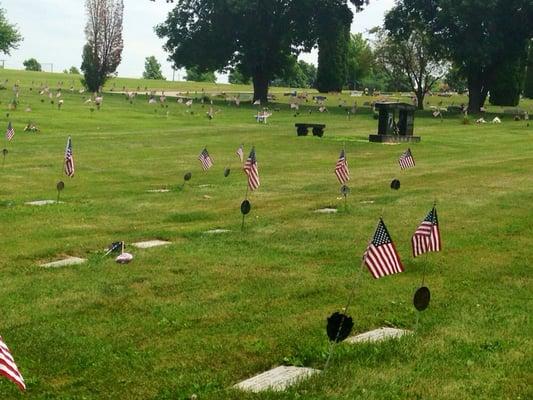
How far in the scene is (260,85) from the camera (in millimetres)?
71938

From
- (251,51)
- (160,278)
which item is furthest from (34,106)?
(160,278)

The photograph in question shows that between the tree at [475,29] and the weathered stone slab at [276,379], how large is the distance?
55135 millimetres

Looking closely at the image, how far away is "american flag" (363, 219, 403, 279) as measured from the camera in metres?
8.17

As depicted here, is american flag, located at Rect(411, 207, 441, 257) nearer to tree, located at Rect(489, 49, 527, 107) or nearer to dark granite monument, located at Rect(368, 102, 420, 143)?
dark granite monument, located at Rect(368, 102, 420, 143)

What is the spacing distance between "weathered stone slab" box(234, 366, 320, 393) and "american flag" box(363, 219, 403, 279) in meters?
1.56

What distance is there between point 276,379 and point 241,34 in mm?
64824

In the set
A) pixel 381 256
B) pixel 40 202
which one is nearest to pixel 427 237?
pixel 381 256

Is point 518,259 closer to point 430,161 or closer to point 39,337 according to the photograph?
point 39,337

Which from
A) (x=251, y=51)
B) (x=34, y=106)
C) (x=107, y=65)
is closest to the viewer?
(x=34, y=106)

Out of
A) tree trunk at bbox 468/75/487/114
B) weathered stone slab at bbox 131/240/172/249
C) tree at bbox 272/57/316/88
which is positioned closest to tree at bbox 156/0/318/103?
tree trunk at bbox 468/75/487/114

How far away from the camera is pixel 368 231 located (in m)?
13.9

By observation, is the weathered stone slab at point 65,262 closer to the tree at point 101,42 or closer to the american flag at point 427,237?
the american flag at point 427,237

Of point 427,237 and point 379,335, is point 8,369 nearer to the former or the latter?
point 379,335

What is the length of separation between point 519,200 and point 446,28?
47.5 m
